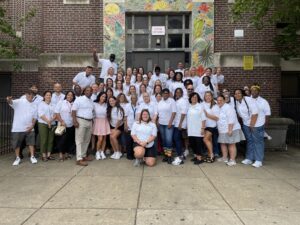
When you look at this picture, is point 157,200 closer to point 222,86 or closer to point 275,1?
point 275,1

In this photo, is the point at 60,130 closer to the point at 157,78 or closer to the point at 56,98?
the point at 56,98

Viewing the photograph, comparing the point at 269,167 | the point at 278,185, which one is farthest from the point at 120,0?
the point at 278,185

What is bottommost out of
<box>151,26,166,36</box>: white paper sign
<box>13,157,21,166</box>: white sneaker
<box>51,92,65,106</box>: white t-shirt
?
<box>13,157,21,166</box>: white sneaker

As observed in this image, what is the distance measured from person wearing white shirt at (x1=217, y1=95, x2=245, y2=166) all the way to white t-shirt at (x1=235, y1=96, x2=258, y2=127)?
0.26 meters

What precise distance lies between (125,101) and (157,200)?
4.27 metres

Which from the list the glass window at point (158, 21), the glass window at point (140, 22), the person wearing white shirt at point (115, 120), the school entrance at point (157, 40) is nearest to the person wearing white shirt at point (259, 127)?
the person wearing white shirt at point (115, 120)

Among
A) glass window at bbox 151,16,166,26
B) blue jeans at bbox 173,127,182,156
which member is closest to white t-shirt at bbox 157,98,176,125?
blue jeans at bbox 173,127,182,156

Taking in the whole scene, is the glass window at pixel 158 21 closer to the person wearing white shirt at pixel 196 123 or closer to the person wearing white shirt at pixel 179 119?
the person wearing white shirt at pixel 179 119

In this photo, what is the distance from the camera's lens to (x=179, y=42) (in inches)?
541

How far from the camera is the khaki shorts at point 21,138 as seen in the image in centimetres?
905

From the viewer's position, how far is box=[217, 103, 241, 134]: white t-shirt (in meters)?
8.84

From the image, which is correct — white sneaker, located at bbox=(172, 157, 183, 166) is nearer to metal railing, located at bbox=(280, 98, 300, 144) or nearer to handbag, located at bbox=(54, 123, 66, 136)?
handbag, located at bbox=(54, 123, 66, 136)

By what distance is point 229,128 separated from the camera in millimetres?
8812

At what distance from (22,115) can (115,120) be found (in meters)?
2.43
